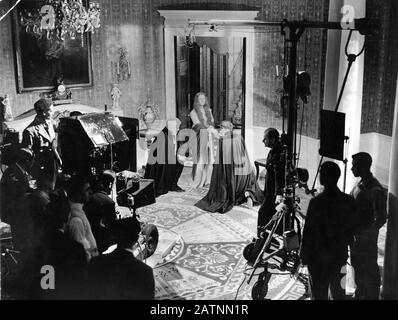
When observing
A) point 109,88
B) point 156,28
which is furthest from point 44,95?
point 156,28

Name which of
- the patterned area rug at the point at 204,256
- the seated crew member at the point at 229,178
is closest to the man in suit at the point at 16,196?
the patterned area rug at the point at 204,256

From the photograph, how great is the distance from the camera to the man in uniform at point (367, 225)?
3896 millimetres

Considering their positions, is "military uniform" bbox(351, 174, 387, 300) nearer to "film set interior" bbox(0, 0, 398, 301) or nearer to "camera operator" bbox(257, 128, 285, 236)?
"film set interior" bbox(0, 0, 398, 301)

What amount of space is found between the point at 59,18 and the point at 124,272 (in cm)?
446

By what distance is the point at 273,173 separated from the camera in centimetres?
539

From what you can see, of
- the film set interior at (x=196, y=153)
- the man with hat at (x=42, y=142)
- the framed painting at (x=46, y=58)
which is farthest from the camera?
the framed painting at (x=46, y=58)

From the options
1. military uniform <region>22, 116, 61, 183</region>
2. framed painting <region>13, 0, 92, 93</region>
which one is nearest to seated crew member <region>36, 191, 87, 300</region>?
military uniform <region>22, 116, 61, 183</region>

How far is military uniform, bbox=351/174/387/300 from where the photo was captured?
3891 mm

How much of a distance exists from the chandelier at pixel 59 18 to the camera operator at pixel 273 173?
305 cm

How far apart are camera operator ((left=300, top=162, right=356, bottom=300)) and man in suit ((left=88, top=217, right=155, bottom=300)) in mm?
1297

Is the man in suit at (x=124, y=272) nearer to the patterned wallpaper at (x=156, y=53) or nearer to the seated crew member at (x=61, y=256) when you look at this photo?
the seated crew member at (x=61, y=256)

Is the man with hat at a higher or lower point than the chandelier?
lower

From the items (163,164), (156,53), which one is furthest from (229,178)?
(156,53)
